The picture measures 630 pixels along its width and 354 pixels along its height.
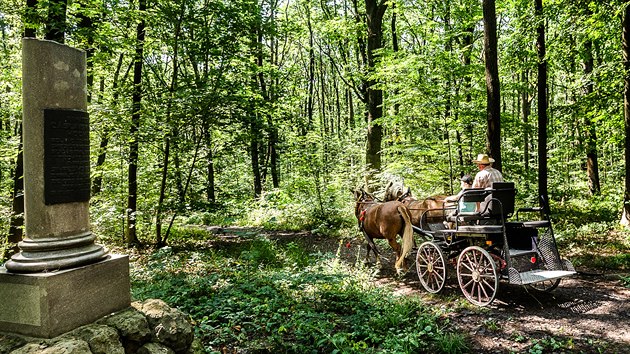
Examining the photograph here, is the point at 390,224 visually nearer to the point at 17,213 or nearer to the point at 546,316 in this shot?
the point at 546,316

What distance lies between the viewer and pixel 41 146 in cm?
368

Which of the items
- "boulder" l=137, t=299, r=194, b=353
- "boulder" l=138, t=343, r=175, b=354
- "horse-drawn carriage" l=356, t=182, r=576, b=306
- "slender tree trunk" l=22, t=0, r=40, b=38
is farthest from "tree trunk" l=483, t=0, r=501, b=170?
"slender tree trunk" l=22, t=0, r=40, b=38

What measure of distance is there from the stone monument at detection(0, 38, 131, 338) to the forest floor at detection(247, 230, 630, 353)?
13.7 feet

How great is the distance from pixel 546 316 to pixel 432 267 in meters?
1.85

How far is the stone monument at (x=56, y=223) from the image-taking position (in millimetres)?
3402

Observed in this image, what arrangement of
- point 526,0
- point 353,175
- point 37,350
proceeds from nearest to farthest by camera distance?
point 37,350, point 526,0, point 353,175

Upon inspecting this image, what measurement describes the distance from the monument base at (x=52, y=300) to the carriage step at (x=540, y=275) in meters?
5.27

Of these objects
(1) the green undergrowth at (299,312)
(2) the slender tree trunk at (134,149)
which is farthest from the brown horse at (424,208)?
(2) the slender tree trunk at (134,149)

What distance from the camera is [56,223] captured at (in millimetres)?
3760

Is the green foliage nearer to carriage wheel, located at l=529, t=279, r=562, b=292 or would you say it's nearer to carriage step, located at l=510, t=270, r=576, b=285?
carriage step, located at l=510, t=270, r=576, b=285

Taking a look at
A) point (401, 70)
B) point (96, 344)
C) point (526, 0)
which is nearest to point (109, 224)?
point (96, 344)

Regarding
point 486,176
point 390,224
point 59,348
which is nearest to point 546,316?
point 486,176

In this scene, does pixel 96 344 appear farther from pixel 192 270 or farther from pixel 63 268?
pixel 192 270

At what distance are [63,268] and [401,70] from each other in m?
10.8
